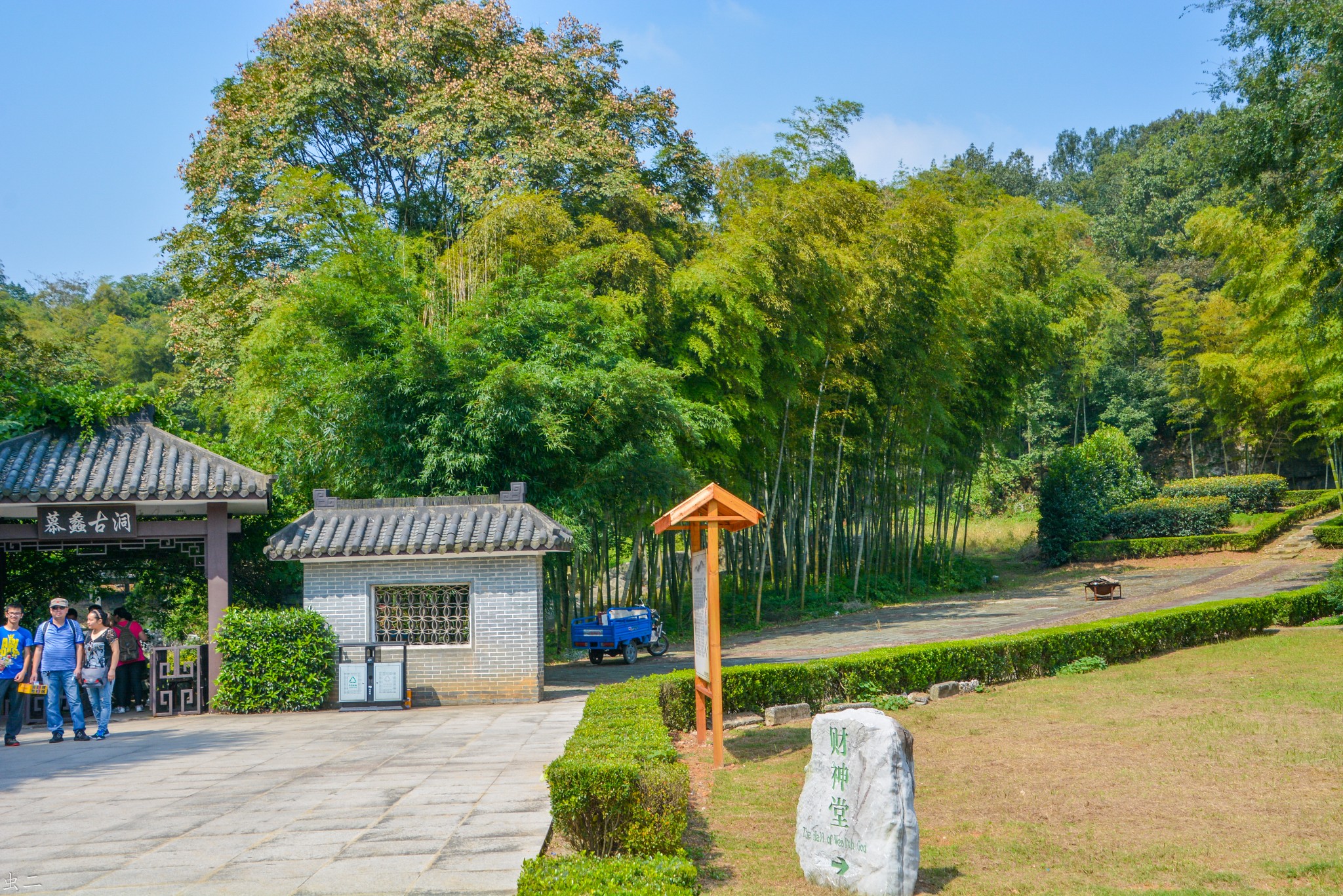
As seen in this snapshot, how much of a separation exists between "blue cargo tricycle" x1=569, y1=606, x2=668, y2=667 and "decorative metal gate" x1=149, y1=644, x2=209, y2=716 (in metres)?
5.85

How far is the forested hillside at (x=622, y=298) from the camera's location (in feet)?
40.7

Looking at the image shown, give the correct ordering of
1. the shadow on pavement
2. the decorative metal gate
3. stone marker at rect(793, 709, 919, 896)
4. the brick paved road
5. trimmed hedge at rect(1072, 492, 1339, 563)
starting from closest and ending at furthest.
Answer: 1. stone marker at rect(793, 709, 919, 896)
2. the shadow on pavement
3. the decorative metal gate
4. the brick paved road
5. trimmed hedge at rect(1072, 492, 1339, 563)

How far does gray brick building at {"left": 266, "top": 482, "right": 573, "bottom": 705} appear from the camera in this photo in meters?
10.3

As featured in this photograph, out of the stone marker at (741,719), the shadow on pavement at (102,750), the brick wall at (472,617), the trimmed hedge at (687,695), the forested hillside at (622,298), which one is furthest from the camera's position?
the forested hillside at (622,298)

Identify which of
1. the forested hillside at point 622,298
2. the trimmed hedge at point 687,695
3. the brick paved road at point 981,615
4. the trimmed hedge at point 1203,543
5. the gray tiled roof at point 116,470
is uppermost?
the forested hillside at point 622,298

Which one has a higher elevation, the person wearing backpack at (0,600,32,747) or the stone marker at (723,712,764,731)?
the person wearing backpack at (0,600,32,747)

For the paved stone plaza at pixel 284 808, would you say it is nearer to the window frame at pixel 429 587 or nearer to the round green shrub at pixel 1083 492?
the window frame at pixel 429 587

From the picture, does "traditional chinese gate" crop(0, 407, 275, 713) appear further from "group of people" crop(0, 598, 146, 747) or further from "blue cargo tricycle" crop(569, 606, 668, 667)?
"blue cargo tricycle" crop(569, 606, 668, 667)

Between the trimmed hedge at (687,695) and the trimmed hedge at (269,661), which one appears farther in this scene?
the trimmed hedge at (269,661)

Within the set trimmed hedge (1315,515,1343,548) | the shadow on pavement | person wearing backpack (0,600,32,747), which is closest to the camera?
the shadow on pavement

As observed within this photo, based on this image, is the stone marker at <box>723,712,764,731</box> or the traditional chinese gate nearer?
the stone marker at <box>723,712,764,731</box>

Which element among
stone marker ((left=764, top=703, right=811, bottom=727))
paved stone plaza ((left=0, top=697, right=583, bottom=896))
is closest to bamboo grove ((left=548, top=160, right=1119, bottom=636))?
stone marker ((left=764, top=703, right=811, bottom=727))

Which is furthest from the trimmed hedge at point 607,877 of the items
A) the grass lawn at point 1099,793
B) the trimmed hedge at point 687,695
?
the grass lawn at point 1099,793

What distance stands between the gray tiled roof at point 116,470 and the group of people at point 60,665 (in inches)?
51.7
